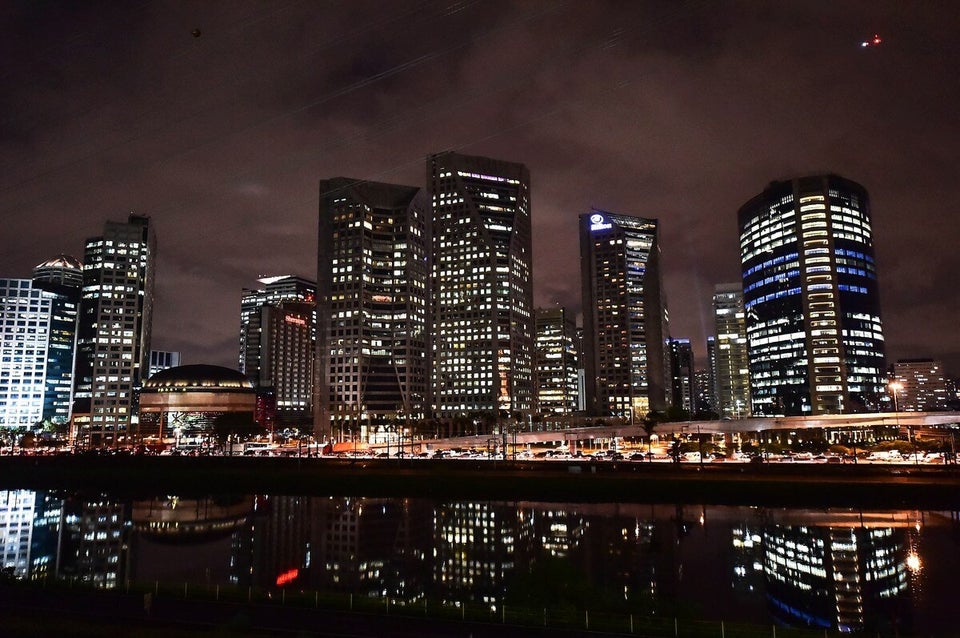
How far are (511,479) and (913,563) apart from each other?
50751 mm

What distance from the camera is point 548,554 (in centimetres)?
5922

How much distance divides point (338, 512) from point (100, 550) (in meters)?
27.8

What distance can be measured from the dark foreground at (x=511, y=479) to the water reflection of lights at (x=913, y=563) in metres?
21.1

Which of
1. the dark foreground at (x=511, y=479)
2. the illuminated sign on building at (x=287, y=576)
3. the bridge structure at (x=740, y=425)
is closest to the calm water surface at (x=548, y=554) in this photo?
the illuminated sign on building at (x=287, y=576)

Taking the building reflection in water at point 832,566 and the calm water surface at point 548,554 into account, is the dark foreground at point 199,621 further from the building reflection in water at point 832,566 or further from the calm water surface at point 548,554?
the building reflection in water at point 832,566

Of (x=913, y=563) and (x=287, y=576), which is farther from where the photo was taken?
(x=913, y=563)

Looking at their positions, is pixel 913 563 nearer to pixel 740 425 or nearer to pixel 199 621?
pixel 199 621

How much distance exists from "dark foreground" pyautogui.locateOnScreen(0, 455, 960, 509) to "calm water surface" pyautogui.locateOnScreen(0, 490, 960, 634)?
133 inches

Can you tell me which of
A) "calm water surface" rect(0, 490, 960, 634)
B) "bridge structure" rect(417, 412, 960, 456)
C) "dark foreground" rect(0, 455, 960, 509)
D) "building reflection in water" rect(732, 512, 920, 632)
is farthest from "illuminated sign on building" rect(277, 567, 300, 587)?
"bridge structure" rect(417, 412, 960, 456)

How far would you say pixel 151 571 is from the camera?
5634 cm

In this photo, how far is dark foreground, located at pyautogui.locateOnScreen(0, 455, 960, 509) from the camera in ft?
257

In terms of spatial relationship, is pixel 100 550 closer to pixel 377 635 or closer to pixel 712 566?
pixel 377 635

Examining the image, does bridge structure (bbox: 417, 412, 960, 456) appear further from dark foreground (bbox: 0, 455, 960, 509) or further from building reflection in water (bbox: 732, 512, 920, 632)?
building reflection in water (bbox: 732, 512, 920, 632)

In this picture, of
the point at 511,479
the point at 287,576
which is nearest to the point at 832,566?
the point at 287,576
